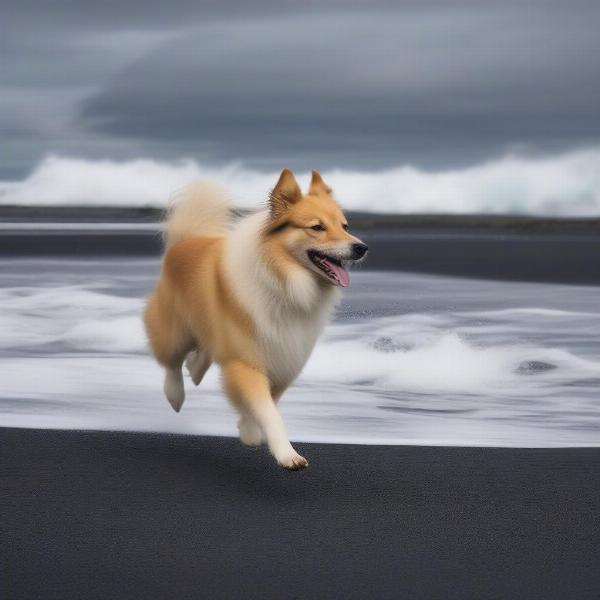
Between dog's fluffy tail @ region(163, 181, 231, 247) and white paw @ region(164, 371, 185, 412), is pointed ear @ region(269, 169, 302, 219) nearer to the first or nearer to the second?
dog's fluffy tail @ region(163, 181, 231, 247)

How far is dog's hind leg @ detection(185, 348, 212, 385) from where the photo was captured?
869 centimetres

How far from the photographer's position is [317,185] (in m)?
7.48

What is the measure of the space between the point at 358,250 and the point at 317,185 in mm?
730

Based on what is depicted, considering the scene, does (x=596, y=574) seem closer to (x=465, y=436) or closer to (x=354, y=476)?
(x=354, y=476)

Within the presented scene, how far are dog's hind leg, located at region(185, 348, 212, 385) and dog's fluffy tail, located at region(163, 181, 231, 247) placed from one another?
747mm

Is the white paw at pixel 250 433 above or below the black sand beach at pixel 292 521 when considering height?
above

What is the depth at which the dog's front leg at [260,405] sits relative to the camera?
660cm

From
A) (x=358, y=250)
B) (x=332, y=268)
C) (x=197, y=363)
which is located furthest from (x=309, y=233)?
(x=197, y=363)

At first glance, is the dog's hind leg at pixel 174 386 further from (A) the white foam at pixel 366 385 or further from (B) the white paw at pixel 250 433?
(B) the white paw at pixel 250 433

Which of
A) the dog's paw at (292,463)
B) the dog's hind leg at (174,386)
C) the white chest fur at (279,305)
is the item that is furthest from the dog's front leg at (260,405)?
the dog's hind leg at (174,386)

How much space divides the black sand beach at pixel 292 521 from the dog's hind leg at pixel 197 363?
833 millimetres

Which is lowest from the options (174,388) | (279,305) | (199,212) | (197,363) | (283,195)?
(174,388)

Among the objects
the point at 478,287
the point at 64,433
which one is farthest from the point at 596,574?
the point at 478,287

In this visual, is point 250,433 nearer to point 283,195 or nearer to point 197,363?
point 197,363
